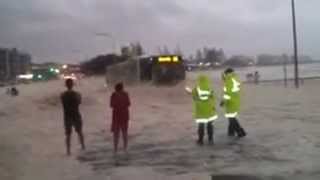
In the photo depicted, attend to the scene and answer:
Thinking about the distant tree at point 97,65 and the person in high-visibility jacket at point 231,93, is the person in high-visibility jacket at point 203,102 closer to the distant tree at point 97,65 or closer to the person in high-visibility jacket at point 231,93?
the person in high-visibility jacket at point 231,93

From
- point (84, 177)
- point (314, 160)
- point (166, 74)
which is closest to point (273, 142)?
point (314, 160)

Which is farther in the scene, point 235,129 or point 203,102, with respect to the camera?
point 235,129

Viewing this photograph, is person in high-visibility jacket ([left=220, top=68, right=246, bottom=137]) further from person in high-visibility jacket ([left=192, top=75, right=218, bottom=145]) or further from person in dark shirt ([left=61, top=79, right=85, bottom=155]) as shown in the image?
person in dark shirt ([left=61, top=79, right=85, bottom=155])

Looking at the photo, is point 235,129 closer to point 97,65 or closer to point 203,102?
point 203,102

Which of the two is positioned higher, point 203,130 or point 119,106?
point 119,106

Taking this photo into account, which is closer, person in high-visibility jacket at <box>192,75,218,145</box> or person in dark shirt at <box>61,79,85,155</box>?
person in dark shirt at <box>61,79,85,155</box>

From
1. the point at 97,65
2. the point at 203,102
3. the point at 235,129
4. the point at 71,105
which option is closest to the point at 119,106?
the point at 71,105

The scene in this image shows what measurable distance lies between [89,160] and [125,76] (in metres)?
56.4

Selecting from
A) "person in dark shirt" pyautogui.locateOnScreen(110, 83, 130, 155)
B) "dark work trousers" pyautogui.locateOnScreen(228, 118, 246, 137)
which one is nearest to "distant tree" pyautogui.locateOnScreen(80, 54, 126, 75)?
"dark work trousers" pyautogui.locateOnScreen(228, 118, 246, 137)

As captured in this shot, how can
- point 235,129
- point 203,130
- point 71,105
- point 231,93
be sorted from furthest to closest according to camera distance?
point 235,129 < point 231,93 < point 203,130 < point 71,105

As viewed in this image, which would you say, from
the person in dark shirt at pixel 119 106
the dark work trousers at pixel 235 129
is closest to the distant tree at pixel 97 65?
the dark work trousers at pixel 235 129

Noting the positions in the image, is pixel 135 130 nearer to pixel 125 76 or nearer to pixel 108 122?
pixel 108 122

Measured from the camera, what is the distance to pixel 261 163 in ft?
48.8

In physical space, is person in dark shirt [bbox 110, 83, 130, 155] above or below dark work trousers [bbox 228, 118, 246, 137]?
above
